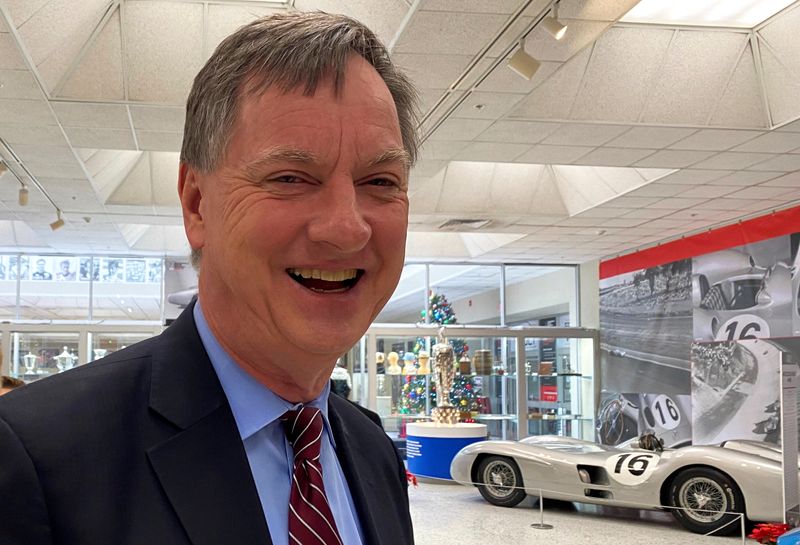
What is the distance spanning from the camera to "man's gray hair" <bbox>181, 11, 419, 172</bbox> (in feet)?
3.25

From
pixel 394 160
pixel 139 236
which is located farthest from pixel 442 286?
pixel 394 160

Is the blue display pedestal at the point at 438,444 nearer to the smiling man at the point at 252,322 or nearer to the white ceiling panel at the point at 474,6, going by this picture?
the white ceiling panel at the point at 474,6

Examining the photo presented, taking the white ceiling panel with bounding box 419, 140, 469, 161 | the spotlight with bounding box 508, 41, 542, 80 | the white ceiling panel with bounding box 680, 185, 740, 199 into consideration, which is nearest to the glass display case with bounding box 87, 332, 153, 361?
the white ceiling panel with bounding box 419, 140, 469, 161

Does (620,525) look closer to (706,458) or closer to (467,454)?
(706,458)

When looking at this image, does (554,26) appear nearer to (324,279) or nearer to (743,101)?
(743,101)

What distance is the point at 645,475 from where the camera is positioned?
8625 mm

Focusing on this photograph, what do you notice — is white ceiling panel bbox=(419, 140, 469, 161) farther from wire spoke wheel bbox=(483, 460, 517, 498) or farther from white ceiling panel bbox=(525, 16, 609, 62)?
wire spoke wheel bbox=(483, 460, 517, 498)

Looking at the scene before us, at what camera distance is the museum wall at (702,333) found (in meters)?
11.0

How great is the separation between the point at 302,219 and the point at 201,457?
0.29 meters

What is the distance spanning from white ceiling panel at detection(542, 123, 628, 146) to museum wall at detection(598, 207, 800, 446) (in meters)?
2.51

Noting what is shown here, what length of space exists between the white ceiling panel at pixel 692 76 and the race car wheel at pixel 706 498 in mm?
3479

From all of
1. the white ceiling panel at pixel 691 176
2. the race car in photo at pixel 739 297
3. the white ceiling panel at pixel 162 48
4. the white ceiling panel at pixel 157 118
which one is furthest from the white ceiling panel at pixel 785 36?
the white ceiling panel at pixel 157 118

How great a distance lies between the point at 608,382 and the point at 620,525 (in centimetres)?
742

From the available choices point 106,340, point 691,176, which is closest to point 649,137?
point 691,176
